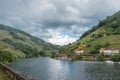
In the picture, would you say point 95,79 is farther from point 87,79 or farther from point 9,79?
point 9,79

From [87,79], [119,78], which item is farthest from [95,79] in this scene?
[119,78]

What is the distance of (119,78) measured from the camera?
4043 inches

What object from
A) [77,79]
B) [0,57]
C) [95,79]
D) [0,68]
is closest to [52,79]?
[77,79]

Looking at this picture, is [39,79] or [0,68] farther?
[0,68]

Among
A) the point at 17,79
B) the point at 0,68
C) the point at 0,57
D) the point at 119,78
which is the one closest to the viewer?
the point at 17,79

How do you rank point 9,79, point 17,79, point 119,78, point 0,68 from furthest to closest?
1. point 0,68
2. point 119,78
3. point 9,79
4. point 17,79

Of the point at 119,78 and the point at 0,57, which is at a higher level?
the point at 0,57

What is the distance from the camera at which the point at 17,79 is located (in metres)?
81.2

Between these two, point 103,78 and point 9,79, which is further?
point 103,78

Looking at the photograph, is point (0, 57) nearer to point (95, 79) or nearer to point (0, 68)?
point (0, 68)

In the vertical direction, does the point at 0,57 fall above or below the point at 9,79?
above

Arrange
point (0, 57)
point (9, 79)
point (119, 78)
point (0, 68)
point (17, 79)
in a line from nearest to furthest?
point (17, 79) → point (9, 79) → point (119, 78) → point (0, 68) → point (0, 57)

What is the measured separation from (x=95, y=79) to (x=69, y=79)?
11.4 metres

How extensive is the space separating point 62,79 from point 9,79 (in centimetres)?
2559
